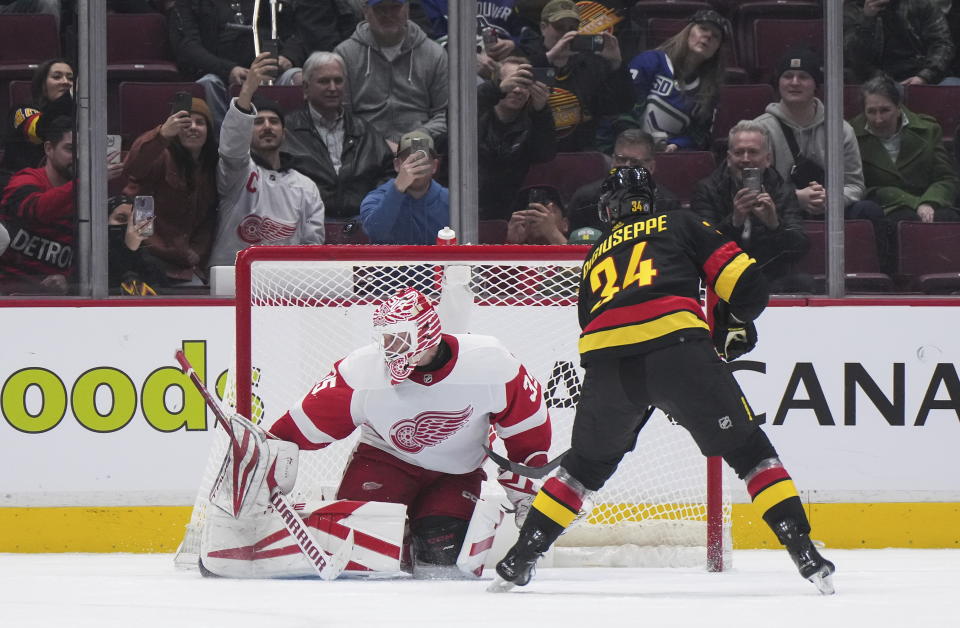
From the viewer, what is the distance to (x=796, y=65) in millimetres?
5086

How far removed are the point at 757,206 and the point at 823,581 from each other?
191 centimetres

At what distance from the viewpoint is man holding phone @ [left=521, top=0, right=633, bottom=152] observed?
5.01 m

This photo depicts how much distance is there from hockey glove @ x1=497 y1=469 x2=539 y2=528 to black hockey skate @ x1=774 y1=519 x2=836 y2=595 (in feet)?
2.80

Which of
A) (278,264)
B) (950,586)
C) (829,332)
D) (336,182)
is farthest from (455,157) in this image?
(950,586)

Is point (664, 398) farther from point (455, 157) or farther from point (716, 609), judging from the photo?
point (455, 157)

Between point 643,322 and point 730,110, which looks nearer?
point 643,322

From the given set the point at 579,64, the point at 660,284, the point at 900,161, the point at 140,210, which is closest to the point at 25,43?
the point at 140,210

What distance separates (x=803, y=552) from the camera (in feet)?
11.0

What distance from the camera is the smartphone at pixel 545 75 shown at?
16.5 ft

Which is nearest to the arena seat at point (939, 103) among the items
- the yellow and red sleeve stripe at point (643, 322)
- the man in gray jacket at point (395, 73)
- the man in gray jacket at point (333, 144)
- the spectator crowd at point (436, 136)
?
the spectator crowd at point (436, 136)

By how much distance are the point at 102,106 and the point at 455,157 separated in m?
1.17

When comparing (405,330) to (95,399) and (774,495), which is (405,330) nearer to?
(774,495)

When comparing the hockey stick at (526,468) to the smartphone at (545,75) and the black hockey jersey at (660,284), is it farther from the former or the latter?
the smartphone at (545,75)

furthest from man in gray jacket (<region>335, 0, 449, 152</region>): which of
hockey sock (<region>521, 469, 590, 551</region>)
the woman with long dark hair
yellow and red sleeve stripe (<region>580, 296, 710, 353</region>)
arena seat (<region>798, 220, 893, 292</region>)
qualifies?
hockey sock (<region>521, 469, 590, 551</region>)
